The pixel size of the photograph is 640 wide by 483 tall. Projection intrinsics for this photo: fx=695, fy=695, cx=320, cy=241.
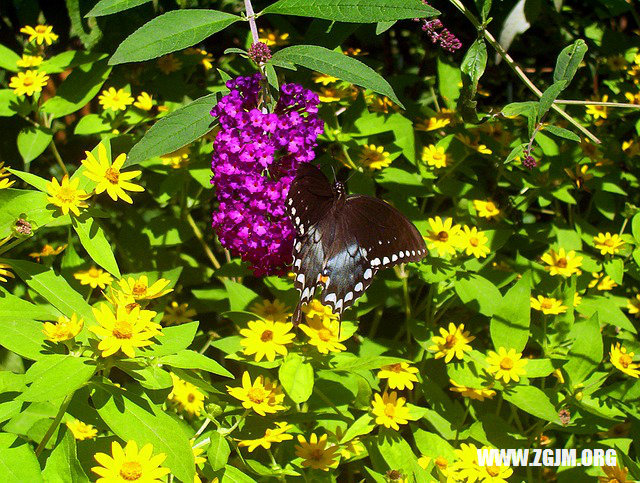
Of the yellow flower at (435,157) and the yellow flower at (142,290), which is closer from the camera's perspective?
the yellow flower at (142,290)

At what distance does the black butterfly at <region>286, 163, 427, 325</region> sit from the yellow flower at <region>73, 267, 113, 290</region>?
0.43 metres

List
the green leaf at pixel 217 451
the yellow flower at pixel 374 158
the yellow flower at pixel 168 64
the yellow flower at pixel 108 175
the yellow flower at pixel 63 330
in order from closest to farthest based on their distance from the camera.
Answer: the yellow flower at pixel 63 330, the green leaf at pixel 217 451, the yellow flower at pixel 108 175, the yellow flower at pixel 374 158, the yellow flower at pixel 168 64

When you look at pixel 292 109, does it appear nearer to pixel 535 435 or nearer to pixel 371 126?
pixel 371 126

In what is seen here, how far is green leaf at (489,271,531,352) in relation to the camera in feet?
4.96

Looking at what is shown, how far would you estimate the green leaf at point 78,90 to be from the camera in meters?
1.78

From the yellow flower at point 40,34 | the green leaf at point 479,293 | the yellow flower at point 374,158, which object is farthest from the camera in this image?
the yellow flower at point 40,34

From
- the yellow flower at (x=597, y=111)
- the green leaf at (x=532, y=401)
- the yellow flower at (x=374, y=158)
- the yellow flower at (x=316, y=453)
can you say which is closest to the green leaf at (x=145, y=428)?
the yellow flower at (x=316, y=453)

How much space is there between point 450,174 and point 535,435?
27.8 inches

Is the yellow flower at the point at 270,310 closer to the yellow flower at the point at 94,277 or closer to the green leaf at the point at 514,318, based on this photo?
the yellow flower at the point at 94,277

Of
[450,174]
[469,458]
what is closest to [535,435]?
[469,458]

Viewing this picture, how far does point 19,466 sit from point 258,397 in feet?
1.44

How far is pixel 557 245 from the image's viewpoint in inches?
74.6

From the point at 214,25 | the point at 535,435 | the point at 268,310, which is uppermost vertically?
the point at 214,25

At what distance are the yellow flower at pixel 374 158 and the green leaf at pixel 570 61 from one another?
0.43 meters
